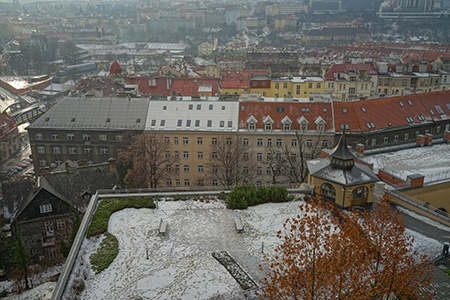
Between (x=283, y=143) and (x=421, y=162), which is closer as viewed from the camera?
(x=421, y=162)

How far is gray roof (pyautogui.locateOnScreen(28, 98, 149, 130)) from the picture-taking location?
54.0 metres

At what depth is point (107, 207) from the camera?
3138cm

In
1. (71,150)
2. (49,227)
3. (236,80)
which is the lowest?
(49,227)

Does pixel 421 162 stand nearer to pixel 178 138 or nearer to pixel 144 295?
pixel 178 138

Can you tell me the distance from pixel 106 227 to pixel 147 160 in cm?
1954

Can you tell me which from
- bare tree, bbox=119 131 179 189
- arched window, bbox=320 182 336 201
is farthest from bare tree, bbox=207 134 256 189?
arched window, bbox=320 182 336 201

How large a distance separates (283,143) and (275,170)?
378 centimetres

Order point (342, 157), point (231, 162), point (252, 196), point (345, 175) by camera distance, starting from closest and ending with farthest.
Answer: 1. point (345, 175)
2. point (342, 157)
3. point (252, 196)
4. point (231, 162)

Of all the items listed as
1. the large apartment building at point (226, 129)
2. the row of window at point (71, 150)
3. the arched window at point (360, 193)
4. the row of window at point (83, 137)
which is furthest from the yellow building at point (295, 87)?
the arched window at point (360, 193)

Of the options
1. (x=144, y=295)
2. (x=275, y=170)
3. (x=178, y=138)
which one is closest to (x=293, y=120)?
(x=275, y=170)

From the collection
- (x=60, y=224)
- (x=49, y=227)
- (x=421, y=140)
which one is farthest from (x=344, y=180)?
(x=49, y=227)

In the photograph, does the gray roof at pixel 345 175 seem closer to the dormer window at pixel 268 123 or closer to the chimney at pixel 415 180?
the chimney at pixel 415 180

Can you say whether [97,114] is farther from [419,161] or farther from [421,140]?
[421,140]

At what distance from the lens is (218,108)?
54125 millimetres
